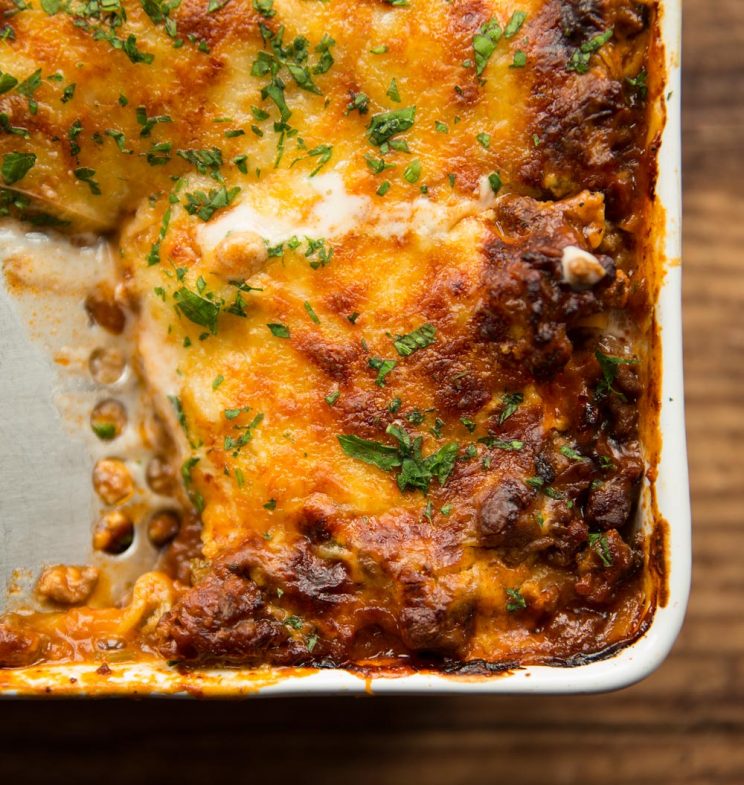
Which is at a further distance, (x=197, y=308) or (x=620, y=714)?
(x=620, y=714)

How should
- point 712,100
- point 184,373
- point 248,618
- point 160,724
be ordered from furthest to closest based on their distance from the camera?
point 712,100, point 160,724, point 184,373, point 248,618

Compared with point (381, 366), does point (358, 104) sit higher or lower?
higher

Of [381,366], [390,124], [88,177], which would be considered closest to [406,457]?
[381,366]

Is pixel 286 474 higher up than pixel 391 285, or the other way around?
pixel 391 285

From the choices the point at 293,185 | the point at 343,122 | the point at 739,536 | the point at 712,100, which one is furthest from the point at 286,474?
the point at 712,100

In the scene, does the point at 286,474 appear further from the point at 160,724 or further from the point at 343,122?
the point at 160,724

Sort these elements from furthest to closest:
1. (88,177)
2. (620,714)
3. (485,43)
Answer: (620,714)
(88,177)
(485,43)

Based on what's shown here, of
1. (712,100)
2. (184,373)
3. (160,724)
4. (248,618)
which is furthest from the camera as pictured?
(712,100)

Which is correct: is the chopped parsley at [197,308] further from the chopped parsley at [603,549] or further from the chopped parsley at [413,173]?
the chopped parsley at [603,549]

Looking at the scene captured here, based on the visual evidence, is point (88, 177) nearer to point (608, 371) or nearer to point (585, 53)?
point (585, 53)
